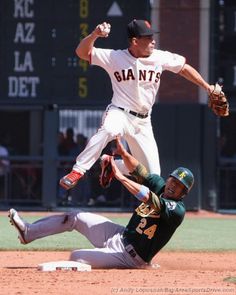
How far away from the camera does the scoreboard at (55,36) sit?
55.2ft

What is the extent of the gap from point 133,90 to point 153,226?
5.40 feet

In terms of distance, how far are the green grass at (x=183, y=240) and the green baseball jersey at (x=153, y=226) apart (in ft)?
7.08

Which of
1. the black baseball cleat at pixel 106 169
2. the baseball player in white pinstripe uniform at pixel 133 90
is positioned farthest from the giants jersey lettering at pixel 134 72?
the black baseball cleat at pixel 106 169

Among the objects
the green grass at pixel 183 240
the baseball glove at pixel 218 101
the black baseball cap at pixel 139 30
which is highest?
the black baseball cap at pixel 139 30

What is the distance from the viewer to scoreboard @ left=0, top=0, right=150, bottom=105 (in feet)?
55.2

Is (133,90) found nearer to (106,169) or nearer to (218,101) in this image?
(218,101)

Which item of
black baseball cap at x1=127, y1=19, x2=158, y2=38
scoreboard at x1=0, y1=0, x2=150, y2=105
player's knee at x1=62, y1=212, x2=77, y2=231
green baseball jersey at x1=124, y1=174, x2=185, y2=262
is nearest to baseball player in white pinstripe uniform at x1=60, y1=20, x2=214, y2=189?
black baseball cap at x1=127, y1=19, x2=158, y2=38

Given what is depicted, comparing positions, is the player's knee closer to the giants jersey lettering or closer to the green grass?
the giants jersey lettering

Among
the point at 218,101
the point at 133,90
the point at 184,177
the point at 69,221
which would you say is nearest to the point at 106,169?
the point at 69,221

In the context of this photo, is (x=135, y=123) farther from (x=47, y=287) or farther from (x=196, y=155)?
(x=196, y=155)

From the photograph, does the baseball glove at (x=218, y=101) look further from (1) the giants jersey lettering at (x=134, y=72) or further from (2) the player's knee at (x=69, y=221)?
(2) the player's knee at (x=69, y=221)

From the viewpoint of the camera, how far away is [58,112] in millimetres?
17422

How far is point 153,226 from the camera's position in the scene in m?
8.73

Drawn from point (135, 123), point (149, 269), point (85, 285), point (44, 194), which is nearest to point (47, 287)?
point (85, 285)
